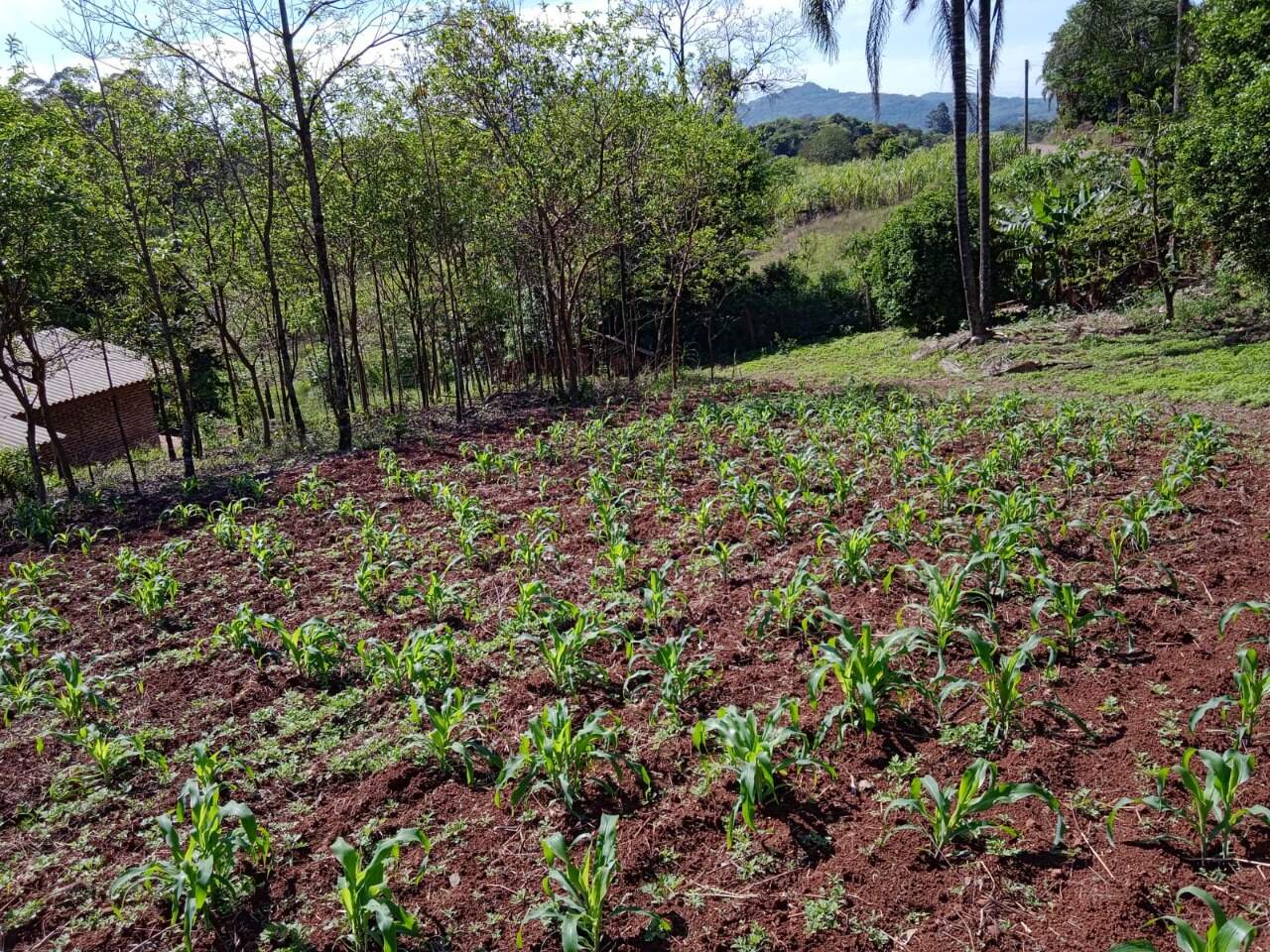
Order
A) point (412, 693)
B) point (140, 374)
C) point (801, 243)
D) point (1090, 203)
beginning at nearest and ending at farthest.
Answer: point (412, 693) → point (1090, 203) → point (140, 374) → point (801, 243)

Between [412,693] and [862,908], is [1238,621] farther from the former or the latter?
[412,693]

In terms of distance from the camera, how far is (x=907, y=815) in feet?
8.36

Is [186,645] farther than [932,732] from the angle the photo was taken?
Yes

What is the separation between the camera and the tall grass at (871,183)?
78.5 ft

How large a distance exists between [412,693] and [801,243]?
878 inches

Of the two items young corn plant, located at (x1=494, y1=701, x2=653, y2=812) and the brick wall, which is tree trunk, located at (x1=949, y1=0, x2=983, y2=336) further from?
the brick wall

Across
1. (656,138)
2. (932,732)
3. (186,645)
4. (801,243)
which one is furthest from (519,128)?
(801,243)

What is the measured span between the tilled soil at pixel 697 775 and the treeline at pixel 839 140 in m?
30.6

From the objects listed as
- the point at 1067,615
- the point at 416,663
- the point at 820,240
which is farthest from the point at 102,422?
the point at 1067,615

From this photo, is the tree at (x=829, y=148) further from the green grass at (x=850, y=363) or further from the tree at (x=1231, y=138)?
the tree at (x=1231, y=138)

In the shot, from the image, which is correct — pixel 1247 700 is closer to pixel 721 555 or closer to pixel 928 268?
pixel 721 555

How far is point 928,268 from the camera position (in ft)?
51.0

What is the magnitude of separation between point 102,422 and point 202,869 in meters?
22.1

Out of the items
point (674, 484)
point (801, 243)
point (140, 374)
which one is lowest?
point (674, 484)
